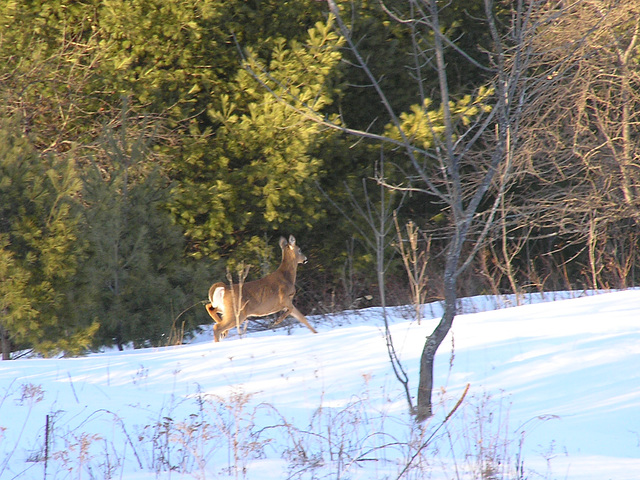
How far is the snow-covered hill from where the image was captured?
4914 millimetres

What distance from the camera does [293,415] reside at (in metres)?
6.20

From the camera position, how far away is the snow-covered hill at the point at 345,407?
4914 millimetres

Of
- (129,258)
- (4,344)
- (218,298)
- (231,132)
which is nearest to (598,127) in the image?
(231,132)

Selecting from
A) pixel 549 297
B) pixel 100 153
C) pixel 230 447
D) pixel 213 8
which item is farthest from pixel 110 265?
pixel 549 297

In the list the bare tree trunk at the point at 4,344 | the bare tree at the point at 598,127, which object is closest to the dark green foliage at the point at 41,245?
the bare tree trunk at the point at 4,344

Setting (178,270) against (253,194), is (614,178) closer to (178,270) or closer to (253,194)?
(253,194)

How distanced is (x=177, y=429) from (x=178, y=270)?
779 cm

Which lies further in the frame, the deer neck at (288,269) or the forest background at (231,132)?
the deer neck at (288,269)

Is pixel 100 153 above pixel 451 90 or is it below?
below

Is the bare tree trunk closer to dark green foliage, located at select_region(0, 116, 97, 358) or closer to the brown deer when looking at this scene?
dark green foliage, located at select_region(0, 116, 97, 358)

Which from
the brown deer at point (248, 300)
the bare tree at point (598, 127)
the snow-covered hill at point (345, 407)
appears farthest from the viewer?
the bare tree at point (598, 127)

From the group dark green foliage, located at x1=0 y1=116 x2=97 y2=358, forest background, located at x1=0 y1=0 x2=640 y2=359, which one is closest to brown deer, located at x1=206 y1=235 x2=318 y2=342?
forest background, located at x1=0 y1=0 x2=640 y2=359

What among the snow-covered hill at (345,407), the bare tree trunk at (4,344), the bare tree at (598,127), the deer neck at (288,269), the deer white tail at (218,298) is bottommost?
the snow-covered hill at (345,407)

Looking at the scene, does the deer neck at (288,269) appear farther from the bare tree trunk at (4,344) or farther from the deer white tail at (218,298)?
the bare tree trunk at (4,344)
